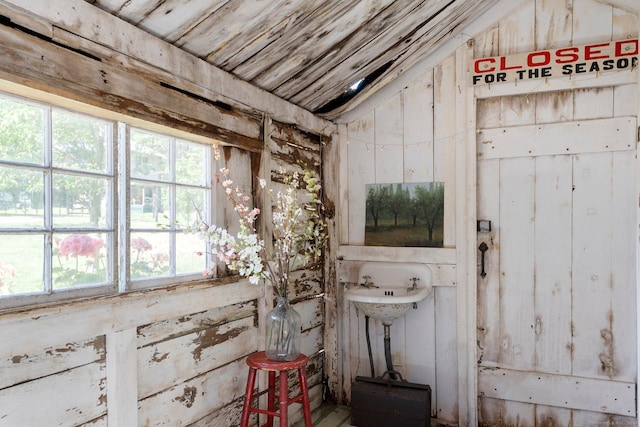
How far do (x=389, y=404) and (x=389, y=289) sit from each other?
71cm

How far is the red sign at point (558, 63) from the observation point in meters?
2.74

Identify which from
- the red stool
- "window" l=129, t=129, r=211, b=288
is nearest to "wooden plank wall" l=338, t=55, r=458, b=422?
the red stool

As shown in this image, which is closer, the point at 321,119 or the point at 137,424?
the point at 137,424

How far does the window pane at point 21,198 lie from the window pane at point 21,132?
0.05 meters

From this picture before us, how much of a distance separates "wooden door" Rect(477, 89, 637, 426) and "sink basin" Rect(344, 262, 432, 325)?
1.41 ft

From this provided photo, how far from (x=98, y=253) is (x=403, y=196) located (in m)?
2.07

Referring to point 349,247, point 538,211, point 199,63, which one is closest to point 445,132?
point 538,211

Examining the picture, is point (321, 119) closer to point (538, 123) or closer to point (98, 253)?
point (538, 123)

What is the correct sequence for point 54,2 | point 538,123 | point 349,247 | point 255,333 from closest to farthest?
point 54,2 → point 255,333 → point 538,123 → point 349,247

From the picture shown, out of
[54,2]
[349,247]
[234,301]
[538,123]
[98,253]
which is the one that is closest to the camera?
[54,2]

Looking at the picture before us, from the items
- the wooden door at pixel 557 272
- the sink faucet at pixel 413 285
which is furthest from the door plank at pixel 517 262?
the sink faucet at pixel 413 285

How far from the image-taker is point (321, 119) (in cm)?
334

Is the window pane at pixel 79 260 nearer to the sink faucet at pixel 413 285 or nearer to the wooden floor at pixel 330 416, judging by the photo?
the wooden floor at pixel 330 416

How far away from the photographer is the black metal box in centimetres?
274
